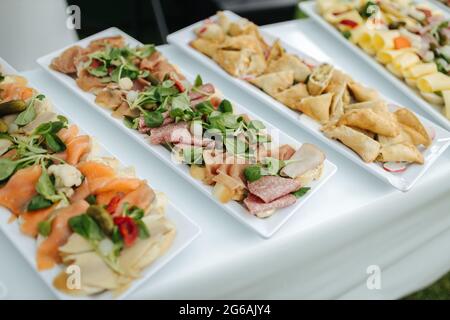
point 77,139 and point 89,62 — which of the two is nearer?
point 77,139

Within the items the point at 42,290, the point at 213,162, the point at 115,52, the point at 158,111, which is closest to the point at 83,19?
the point at 115,52

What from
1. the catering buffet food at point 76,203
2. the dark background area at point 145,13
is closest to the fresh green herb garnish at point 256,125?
the catering buffet food at point 76,203

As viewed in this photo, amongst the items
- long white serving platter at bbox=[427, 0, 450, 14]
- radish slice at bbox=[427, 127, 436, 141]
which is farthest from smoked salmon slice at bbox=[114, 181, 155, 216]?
long white serving platter at bbox=[427, 0, 450, 14]

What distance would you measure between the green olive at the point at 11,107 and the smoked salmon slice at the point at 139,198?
49 centimetres

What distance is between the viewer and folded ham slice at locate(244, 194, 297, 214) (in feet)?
A: 3.59

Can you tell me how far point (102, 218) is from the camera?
0.97m

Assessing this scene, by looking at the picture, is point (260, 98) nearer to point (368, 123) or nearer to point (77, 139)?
point (368, 123)

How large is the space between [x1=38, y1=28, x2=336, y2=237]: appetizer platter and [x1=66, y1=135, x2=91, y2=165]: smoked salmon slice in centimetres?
14

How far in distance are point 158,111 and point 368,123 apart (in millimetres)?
632

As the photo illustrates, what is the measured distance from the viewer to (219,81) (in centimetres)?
167

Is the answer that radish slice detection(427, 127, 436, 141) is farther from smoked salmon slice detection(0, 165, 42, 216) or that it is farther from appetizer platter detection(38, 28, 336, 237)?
smoked salmon slice detection(0, 165, 42, 216)

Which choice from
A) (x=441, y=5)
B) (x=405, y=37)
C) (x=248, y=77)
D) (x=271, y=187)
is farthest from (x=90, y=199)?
(x=441, y=5)

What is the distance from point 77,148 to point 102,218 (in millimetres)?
297

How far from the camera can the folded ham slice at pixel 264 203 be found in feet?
3.59
